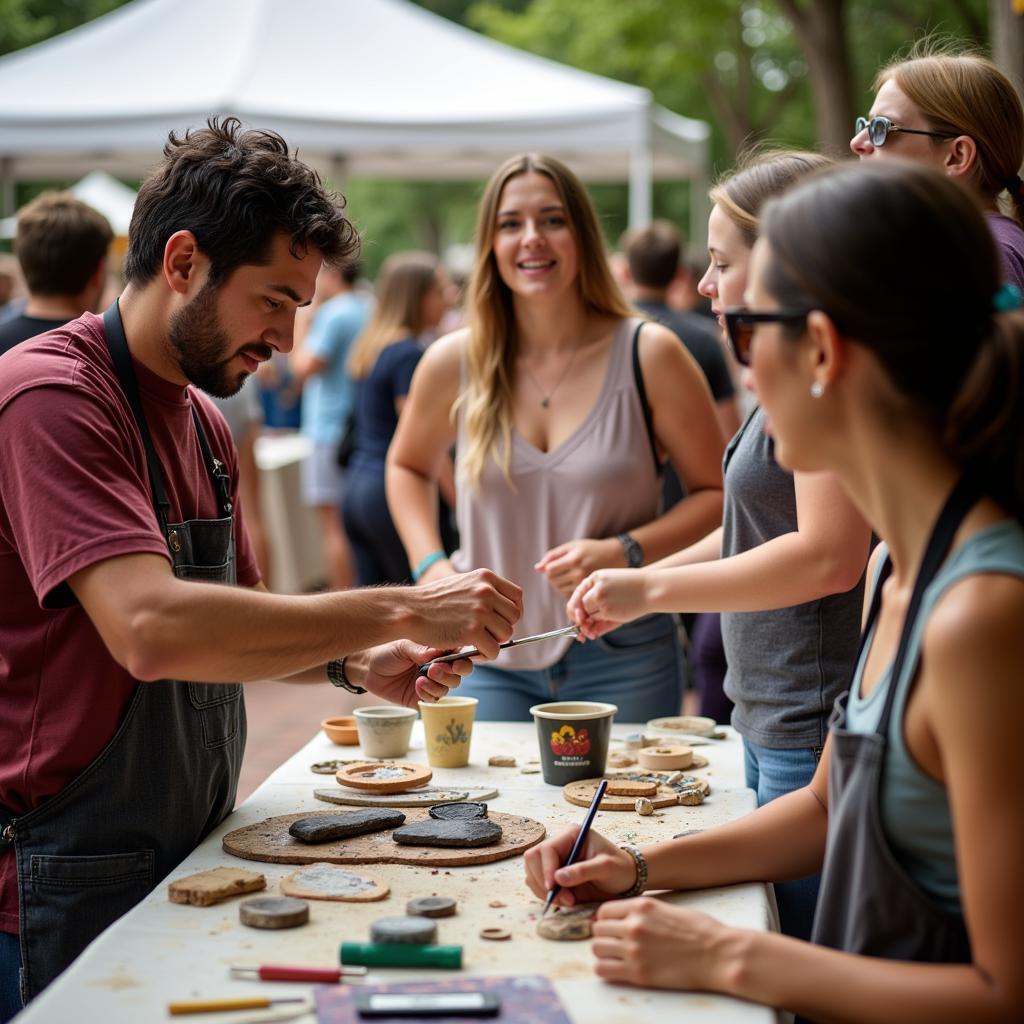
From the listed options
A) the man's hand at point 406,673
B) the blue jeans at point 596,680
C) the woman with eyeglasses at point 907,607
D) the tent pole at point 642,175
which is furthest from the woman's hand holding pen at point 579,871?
the tent pole at point 642,175

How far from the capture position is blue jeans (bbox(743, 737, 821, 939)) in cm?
230

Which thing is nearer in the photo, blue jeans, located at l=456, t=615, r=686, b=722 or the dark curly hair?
the dark curly hair

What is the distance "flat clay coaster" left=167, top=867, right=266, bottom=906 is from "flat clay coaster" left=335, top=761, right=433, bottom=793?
49 cm

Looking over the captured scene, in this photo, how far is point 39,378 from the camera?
2035 mm

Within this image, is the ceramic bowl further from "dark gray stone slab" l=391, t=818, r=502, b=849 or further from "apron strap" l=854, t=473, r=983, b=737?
"apron strap" l=854, t=473, r=983, b=737

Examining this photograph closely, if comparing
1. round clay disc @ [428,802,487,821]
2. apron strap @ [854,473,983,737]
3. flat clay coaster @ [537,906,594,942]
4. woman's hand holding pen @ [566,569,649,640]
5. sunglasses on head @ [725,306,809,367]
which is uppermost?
sunglasses on head @ [725,306,809,367]

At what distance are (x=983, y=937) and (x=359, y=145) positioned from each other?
25.6ft

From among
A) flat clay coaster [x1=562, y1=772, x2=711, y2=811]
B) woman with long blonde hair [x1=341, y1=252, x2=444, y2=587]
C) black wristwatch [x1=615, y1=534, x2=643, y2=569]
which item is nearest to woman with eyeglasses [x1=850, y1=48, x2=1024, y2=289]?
black wristwatch [x1=615, y1=534, x2=643, y2=569]

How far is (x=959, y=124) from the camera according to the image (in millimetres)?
2719

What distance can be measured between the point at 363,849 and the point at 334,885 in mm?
180

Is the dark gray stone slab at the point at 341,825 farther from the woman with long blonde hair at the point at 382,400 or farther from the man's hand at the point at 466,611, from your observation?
the woman with long blonde hair at the point at 382,400

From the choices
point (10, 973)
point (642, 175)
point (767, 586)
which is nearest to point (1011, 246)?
point (767, 586)

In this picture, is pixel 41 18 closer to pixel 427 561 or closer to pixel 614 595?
pixel 427 561

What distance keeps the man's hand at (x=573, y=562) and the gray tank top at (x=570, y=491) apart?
9.6 inches
